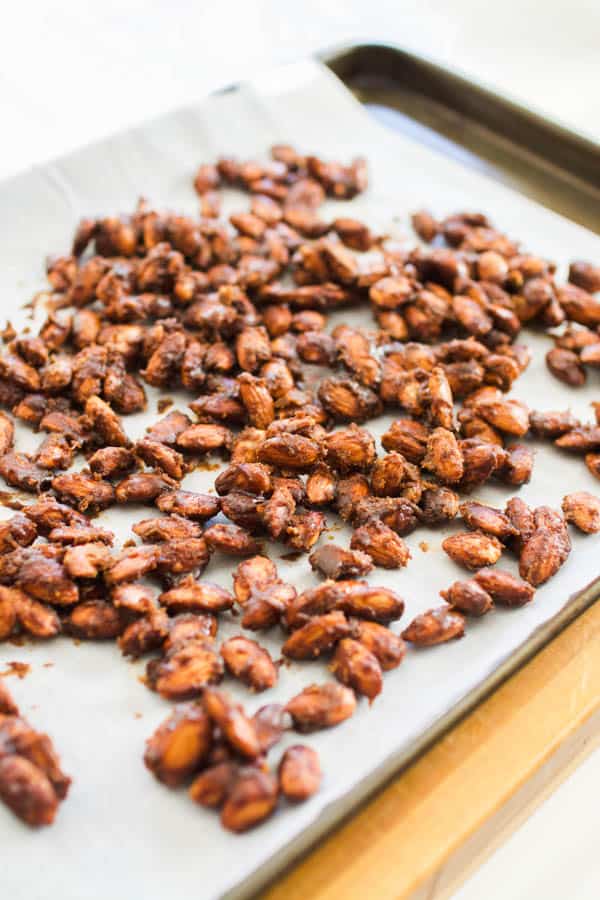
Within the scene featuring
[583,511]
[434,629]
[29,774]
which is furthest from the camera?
[583,511]

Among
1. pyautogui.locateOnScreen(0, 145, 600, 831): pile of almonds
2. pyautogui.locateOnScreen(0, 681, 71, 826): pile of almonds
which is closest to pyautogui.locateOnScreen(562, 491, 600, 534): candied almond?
pyautogui.locateOnScreen(0, 145, 600, 831): pile of almonds

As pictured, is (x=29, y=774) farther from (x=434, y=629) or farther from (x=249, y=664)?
(x=434, y=629)

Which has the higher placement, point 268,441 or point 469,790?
point 268,441

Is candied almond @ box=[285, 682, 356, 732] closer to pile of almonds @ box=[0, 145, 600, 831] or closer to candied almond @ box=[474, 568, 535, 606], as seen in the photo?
pile of almonds @ box=[0, 145, 600, 831]

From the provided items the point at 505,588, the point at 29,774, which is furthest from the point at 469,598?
the point at 29,774

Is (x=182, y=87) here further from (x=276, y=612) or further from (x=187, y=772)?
(x=187, y=772)

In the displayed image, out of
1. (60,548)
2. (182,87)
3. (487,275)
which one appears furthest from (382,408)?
(182,87)
